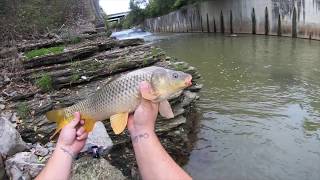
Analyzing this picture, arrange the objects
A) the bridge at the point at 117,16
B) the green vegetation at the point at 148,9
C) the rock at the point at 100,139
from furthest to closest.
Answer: the bridge at the point at 117,16 → the green vegetation at the point at 148,9 → the rock at the point at 100,139

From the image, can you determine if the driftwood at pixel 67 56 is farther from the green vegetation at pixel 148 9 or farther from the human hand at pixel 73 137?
the green vegetation at pixel 148 9

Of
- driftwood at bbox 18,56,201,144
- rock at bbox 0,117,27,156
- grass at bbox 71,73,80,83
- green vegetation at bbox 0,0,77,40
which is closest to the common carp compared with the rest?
rock at bbox 0,117,27,156

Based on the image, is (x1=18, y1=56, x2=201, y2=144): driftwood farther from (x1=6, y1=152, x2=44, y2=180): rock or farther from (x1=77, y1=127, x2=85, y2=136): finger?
(x1=77, y1=127, x2=85, y2=136): finger

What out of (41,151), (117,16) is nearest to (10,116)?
(41,151)

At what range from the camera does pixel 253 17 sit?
32.8 meters

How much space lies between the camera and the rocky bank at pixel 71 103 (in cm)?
671

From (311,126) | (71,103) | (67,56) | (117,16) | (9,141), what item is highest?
(67,56)

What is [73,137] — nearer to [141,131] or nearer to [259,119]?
[141,131]

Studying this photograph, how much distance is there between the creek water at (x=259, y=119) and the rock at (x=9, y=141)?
2886 millimetres

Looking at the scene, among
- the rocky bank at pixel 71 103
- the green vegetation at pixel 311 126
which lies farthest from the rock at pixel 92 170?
the green vegetation at pixel 311 126

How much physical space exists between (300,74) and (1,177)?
38.6 feet

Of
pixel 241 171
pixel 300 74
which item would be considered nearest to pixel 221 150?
pixel 241 171

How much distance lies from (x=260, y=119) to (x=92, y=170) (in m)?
Result: 5.68

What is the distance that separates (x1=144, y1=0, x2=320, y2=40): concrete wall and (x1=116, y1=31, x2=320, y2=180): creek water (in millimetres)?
5543
